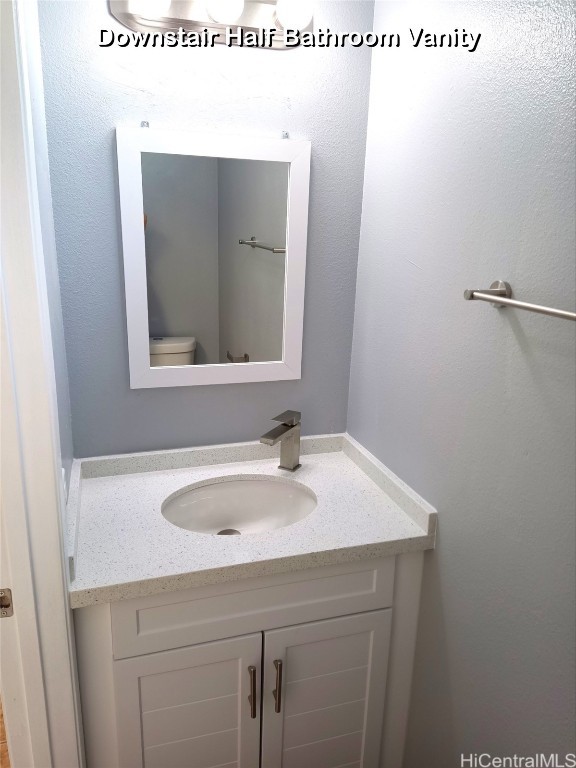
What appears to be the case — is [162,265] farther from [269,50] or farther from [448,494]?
[448,494]

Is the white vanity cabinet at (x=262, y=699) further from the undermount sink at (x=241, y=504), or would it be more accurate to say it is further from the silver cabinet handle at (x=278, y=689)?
the undermount sink at (x=241, y=504)

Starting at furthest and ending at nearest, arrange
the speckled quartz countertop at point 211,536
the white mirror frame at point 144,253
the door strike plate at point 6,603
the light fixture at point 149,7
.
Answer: the white mirror frame at point 144,253 → the light fixture at point 149,7 → the speckled quartz countertop at point 211,536 → the door strike plate at point 6,603

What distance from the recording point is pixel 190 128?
4.82 ft

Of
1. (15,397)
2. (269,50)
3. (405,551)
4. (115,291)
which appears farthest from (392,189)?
(15,397)

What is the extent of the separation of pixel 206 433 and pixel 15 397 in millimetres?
806

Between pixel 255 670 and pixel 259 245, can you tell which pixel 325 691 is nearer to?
pixel 255 670

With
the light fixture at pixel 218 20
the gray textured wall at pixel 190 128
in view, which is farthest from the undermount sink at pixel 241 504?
the light fixture at pixel 218 20

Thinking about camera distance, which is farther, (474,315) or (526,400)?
(474,315)

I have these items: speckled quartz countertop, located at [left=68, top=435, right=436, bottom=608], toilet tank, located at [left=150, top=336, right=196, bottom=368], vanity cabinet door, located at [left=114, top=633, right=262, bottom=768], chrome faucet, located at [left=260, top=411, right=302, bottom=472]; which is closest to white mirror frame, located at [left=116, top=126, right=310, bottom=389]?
toilet tank, located at [left=150, top=336, right=196, bottom=368]

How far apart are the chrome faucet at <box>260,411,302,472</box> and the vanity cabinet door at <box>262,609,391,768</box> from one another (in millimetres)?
477

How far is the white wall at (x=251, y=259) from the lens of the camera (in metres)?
1.56

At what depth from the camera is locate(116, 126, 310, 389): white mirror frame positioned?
1443 millimetres

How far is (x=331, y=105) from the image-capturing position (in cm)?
155

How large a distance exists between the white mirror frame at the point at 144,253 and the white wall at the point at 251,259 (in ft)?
0.08
